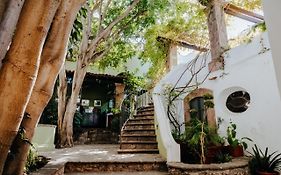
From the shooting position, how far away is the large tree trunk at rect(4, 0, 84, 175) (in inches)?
91.6

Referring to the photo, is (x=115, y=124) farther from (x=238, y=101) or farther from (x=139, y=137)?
(x=238, y=101)

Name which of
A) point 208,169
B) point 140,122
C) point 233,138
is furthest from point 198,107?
point 208,169

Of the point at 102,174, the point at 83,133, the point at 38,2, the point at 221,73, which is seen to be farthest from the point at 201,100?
the point at 38,2

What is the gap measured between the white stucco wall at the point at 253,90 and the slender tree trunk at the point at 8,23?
4195mm

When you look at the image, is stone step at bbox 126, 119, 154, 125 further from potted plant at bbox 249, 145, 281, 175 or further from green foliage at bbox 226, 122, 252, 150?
potted plant at bbox 249, 145, 281, 175

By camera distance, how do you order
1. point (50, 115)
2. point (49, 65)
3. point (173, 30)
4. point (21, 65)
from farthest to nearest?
point (173, 30)
point (50, 115)
point (49, 65)
point (21, 65)

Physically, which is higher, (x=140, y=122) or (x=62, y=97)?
(x=62, y=97)

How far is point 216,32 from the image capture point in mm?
7539

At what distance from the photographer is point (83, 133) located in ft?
34.2

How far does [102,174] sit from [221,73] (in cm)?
485

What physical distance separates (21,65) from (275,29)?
197 cm

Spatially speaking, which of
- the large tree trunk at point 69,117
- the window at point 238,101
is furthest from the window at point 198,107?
the large tree trunk at point 69,117

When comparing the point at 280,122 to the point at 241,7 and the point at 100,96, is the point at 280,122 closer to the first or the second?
the point at 241,7

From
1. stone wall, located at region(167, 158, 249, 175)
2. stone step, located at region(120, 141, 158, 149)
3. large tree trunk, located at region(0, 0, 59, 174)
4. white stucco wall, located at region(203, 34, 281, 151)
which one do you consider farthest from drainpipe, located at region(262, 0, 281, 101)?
stone step, located at region(120, 141, 158, 149)
